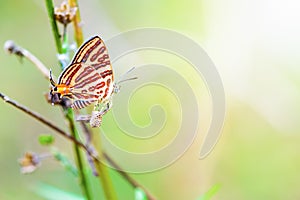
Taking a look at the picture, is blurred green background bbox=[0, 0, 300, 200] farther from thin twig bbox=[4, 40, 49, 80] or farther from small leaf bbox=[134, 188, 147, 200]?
thin twig bbox=[4, 40, 49, 80]

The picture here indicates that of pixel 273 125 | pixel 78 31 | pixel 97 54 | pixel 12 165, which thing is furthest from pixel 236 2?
pixel 97 54

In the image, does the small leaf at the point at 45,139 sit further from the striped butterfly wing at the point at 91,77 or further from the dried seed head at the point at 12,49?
the striped butterfly wing at the point at 91,77

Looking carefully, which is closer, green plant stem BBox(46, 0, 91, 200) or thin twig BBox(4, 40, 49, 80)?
green plant stem BBox(46, 0, 91, 200)

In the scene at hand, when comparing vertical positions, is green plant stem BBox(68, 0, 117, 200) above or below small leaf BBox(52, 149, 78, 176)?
above

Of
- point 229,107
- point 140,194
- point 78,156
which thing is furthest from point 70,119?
point 229,107

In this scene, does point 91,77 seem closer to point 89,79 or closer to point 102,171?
point 89,79

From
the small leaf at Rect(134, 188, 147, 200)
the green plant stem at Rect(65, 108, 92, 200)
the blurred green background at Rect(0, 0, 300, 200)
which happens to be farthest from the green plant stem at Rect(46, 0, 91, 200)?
the blurred green background at Rect(0, 0, 300, 200)

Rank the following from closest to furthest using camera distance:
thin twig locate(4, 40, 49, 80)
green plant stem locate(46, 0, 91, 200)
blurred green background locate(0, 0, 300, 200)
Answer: green plant stem locate(46, 0, 91, 200) < thin twig locate(4, 40, 49, 80) < blurred green background locate(0, 0, 300, 200)
